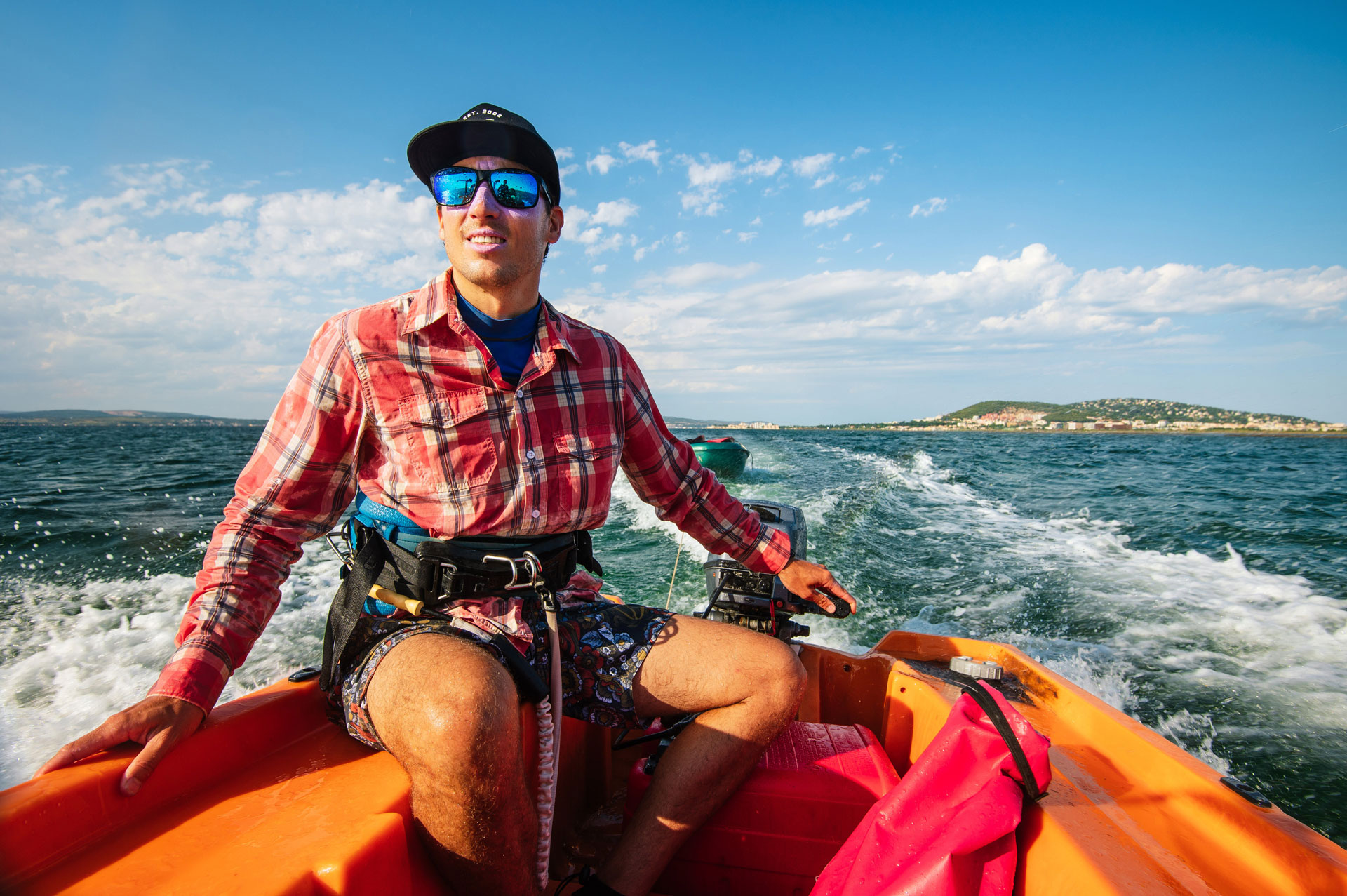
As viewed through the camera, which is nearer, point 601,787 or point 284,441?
point 284,441

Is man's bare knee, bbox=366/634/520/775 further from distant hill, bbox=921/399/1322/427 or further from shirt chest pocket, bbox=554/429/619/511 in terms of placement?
distant hill, bbox=921/399/1322/427

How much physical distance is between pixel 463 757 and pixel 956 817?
3.10 ft

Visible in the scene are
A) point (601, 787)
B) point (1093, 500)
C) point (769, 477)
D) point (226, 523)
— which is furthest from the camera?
point (769, 477)

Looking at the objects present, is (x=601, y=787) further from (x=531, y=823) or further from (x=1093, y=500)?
(x=1093, y=500)

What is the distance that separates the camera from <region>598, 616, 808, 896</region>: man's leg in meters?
1.51

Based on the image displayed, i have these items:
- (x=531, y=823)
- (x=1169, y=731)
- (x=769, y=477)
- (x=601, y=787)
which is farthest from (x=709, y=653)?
→ (x=769, y=477)

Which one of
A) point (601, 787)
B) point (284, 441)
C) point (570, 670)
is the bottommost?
point (601, 787)

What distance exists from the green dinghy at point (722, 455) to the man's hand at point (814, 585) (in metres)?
11.6

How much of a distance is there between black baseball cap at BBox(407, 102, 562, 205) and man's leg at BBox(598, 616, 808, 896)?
4.37ft

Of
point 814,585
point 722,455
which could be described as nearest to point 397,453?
point 814,585

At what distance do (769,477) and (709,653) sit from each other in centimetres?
1311

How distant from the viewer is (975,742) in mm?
1307

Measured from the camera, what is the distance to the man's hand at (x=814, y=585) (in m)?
2.05

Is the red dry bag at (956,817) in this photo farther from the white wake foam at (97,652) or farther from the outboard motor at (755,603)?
the white wake foam at (97,652)
